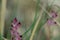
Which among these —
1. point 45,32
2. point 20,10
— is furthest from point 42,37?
point 20,10

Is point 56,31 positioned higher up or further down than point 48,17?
further down

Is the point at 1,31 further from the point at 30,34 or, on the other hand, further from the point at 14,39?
the point at 14,39

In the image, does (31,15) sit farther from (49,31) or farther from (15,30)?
(15,30)

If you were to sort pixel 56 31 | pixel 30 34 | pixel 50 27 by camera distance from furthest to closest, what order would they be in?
pixel 56 31
pixel 50 27
pixel 30 34

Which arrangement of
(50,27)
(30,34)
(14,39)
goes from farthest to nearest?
(50,27), (30,34), (14,39)

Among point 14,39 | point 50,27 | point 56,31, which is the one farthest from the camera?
point 56,31

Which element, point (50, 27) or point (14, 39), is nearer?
point (14, 39)

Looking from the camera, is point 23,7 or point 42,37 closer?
point 42,37

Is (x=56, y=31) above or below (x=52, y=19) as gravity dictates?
below

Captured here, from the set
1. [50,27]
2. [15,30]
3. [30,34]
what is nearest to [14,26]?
[15,30]
